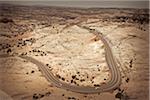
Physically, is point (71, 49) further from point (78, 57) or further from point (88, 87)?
point (88, 87)

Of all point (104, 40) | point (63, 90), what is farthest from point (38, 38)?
point (63, 90)

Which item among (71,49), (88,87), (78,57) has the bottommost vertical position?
(88,87)

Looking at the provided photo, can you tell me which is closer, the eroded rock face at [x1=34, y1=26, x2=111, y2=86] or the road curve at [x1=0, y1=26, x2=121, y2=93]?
the road curve at [x1=0, y1=26, x2=121, y2=93]

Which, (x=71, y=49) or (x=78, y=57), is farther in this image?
(x=71, y=49)

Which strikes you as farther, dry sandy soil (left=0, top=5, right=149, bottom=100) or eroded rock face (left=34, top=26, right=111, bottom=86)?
eroded rock face (left=34, top=26, right=111, bottom=86)

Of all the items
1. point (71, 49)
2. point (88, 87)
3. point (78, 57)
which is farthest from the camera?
point (71, 49)

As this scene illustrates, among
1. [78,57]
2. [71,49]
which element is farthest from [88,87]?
[71,49]

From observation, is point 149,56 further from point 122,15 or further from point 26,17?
point 26,17

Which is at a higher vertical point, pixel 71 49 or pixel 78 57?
pixel 71 49

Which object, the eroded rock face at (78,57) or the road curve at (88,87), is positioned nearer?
the road curve at (88,87)
